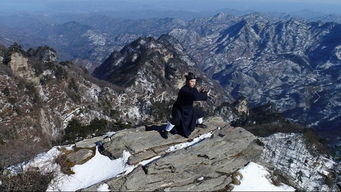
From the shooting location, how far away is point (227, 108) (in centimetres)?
14612

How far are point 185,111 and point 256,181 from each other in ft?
20.4

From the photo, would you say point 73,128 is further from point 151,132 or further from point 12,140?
point 151,132

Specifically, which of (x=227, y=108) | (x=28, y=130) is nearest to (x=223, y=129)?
(x=28, y=130)

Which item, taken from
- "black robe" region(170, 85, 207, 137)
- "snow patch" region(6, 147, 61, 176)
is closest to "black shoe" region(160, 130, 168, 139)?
"black robe" region(170, 85, 207, 137)

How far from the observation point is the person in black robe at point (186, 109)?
23.3 m

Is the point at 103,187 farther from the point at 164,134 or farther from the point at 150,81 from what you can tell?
the point at 150,81

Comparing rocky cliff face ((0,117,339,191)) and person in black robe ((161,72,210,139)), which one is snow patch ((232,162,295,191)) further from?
person in black robe ((161,72,210,139))

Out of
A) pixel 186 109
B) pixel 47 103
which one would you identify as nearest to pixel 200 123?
pixel 186 109

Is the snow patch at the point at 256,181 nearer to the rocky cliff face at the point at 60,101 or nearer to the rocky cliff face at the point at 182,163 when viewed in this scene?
the rocky cliff face at the point at 182,163

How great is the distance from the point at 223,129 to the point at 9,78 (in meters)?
70.8

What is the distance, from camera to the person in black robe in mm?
23266

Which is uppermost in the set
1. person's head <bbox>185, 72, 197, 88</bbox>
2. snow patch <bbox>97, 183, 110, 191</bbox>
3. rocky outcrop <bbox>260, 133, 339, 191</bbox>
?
person's head <bbox>185, 72, 197, 88</bbox>

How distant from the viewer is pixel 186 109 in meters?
24.0

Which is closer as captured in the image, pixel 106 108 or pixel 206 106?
pixel 106 108
